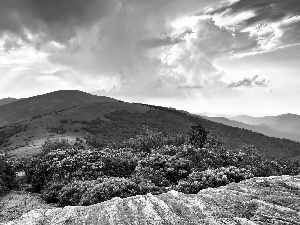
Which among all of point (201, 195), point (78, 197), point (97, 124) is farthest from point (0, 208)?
point (97, 124)

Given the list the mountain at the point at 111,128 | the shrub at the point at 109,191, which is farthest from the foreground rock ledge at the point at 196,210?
the mountain at the point at 111,128

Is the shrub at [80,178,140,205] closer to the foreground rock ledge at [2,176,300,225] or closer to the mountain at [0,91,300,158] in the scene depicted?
the foreground rock ledge at [2,176,300,225]

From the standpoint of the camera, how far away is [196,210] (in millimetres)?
9883

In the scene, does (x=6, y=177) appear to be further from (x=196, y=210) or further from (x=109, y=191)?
(x=196, y=210)

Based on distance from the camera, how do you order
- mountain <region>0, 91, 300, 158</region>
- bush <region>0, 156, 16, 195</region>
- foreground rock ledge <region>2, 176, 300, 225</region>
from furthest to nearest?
mountain <region>0, 91, 300, 158</region>
bush <region>0, 156, 16, 195</region>
foreground rock ledge <region>2, 176, 300, 225</region>

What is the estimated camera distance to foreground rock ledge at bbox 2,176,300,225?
9297mm

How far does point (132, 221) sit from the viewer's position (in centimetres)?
944

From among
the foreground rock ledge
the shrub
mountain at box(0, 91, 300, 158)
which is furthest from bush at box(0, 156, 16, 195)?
mountain at box(0, 91, 300, 158)

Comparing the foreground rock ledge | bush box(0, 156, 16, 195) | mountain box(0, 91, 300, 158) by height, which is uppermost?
mountain box(0, 91, 300, 158)

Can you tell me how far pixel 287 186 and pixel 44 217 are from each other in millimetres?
9136

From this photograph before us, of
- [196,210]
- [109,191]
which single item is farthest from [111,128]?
[196,210]

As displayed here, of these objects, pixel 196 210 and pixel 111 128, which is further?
pixel 111 128

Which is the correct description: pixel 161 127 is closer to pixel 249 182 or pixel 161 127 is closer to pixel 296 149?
pixel 296 149

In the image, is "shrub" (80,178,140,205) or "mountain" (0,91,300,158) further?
"mountain" (0,91,300,158)
